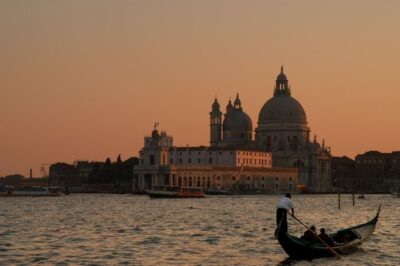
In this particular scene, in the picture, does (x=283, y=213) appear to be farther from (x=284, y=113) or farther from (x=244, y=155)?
(x=284, y=113)

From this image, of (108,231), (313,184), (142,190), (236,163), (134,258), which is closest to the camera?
(134,258)

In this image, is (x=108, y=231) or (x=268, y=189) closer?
(x=108, y=231)

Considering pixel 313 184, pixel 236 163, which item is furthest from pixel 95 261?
pixel 313 184

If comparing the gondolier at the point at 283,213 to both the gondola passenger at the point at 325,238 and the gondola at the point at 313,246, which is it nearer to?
the gondola at the point at 313,246

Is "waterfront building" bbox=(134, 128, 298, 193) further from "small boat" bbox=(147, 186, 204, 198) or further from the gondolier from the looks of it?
the gondolier

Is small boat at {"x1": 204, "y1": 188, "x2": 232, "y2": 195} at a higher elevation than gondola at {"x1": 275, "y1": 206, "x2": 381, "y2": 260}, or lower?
higher

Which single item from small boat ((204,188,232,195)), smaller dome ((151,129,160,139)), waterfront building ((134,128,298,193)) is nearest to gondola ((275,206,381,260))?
waterfront building ((134,128,298,193))

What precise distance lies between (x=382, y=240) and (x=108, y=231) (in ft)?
45.1

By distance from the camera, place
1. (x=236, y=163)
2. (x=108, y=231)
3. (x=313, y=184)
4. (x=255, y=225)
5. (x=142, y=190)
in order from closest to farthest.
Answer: (x=108, y=231) < (x=255, y=225) < (x=142, y=190) < (x=236, y=163) < (x=313, y=184)

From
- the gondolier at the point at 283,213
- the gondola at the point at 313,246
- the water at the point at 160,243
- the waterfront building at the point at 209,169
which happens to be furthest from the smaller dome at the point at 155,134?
the gondolier at the point at 283,213

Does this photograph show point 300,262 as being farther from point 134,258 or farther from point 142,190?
point 142,190

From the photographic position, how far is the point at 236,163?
18425 centimetres

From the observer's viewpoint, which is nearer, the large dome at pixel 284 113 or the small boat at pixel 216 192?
the small boat at pixel 216 192

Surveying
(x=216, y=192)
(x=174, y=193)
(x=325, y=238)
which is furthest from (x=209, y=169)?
(x=325, y=238)
